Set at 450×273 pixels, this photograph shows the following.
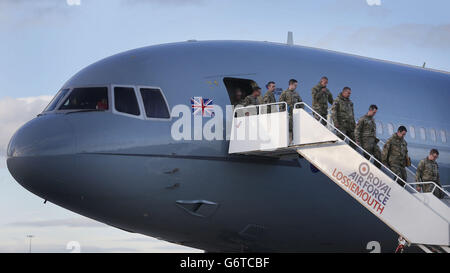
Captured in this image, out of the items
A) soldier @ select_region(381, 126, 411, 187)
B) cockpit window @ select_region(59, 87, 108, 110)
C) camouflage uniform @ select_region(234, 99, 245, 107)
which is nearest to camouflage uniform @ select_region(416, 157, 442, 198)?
soldier @ select_region(381, 126, 411, 187)

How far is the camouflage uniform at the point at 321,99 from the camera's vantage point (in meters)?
15.6

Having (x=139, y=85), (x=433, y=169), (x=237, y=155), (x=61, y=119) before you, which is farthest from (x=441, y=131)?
(x=61, y=119)

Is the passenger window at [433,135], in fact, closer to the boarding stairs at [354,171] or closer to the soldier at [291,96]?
the boarding stairs at [354,171]

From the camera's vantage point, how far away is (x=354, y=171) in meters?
13.8

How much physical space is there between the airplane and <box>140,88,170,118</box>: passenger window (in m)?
0.02

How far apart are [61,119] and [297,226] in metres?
5.49

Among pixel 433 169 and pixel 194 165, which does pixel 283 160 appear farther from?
pixel 433 169

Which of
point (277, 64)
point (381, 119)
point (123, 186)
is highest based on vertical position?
point (277, 64)

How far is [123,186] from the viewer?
15000 mm

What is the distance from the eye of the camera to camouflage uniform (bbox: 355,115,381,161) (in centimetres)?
1526

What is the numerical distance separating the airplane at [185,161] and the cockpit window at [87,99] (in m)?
0.03

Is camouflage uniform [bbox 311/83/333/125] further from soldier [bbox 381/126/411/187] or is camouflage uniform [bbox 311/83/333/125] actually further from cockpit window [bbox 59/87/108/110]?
cockpit window [bbox 59/87/108/110]

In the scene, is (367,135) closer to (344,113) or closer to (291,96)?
(344,113)
